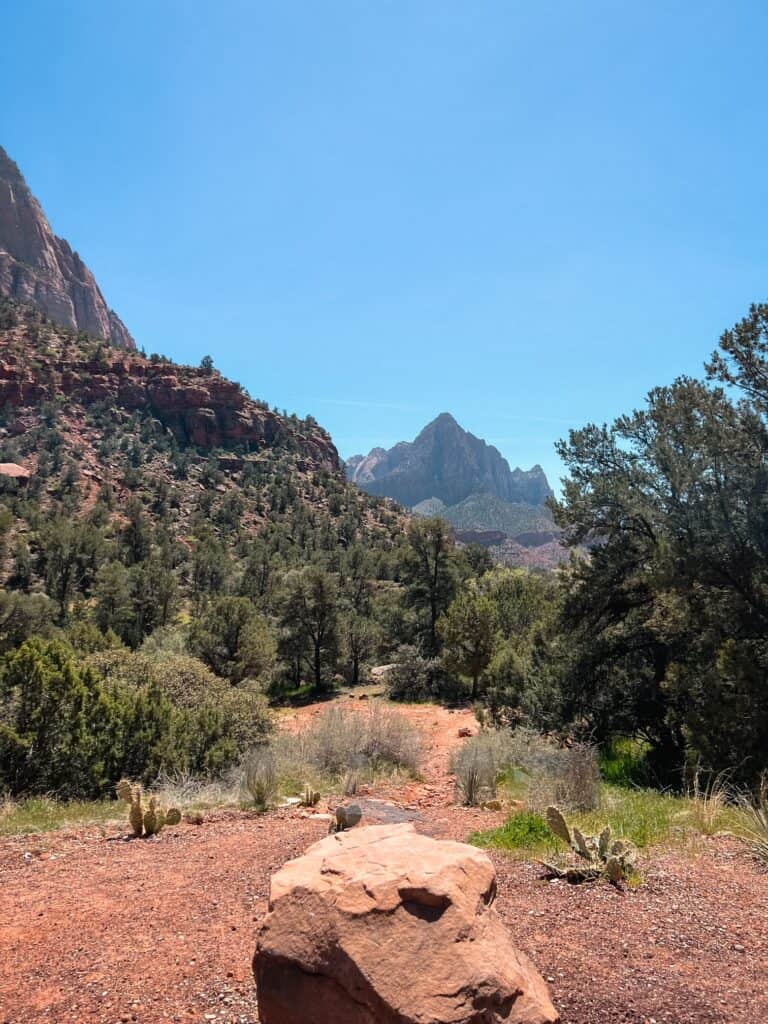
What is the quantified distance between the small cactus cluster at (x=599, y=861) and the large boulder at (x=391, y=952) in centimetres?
233

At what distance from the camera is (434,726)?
20.2m

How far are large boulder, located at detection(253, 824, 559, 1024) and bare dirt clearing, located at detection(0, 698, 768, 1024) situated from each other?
707mm

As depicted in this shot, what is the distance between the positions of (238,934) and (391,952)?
1986mm

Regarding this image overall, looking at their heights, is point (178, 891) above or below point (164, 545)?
below

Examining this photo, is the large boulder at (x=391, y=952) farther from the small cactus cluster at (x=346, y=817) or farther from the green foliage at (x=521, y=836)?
the small cactus cluster at (x=346, y=817)

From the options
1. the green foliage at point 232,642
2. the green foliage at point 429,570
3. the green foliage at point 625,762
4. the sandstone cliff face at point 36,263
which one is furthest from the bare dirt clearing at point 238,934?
the sandstone cliff face at point 36,263

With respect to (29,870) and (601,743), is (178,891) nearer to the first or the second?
(29,870)

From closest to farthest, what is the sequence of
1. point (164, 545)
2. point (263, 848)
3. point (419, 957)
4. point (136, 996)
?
point (419, 957) < point (136, 996) < point (263, 848) < point (164, 545)


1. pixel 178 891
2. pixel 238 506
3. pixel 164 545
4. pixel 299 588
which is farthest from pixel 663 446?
pixel 238 506

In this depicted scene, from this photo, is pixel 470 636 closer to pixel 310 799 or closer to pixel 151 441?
pixel 310 799

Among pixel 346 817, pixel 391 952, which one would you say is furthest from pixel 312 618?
pixel 391 952

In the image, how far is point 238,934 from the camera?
4.04 meters

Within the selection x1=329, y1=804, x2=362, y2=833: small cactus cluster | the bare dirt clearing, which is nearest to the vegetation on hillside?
the bare dirt clearing

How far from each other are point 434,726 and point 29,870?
16099 millimetres
